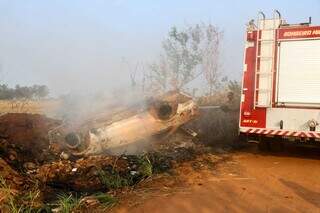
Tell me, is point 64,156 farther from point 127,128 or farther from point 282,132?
point 282,132

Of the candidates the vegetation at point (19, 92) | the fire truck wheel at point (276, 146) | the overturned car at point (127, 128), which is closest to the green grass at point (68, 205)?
the overturned car at point (127, 128)

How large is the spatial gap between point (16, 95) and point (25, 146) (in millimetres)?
16948

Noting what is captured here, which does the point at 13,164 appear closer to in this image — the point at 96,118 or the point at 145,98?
the point at 96,118

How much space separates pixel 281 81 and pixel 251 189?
3162 mm

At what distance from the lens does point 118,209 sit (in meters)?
6.34

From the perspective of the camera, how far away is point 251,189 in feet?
24.4

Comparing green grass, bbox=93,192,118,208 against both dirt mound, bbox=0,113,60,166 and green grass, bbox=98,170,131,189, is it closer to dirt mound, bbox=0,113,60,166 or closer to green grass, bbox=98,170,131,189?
green grass, bbox=98,170,131,189

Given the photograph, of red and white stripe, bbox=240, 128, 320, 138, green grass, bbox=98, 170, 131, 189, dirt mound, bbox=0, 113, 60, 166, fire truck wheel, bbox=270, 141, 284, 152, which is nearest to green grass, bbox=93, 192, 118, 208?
green grass, bbox=98, 170, 131, 189

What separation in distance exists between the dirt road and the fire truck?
66cm

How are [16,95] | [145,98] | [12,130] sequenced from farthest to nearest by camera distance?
1. [16,95]
2. [145,98]
3. [12,130]

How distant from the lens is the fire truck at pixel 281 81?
9.50 meters

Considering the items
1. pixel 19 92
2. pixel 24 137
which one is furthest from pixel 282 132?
pixel 19 92

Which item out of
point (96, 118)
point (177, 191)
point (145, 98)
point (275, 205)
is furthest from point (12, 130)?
point (275, 205)

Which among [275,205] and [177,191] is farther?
[177,191]
